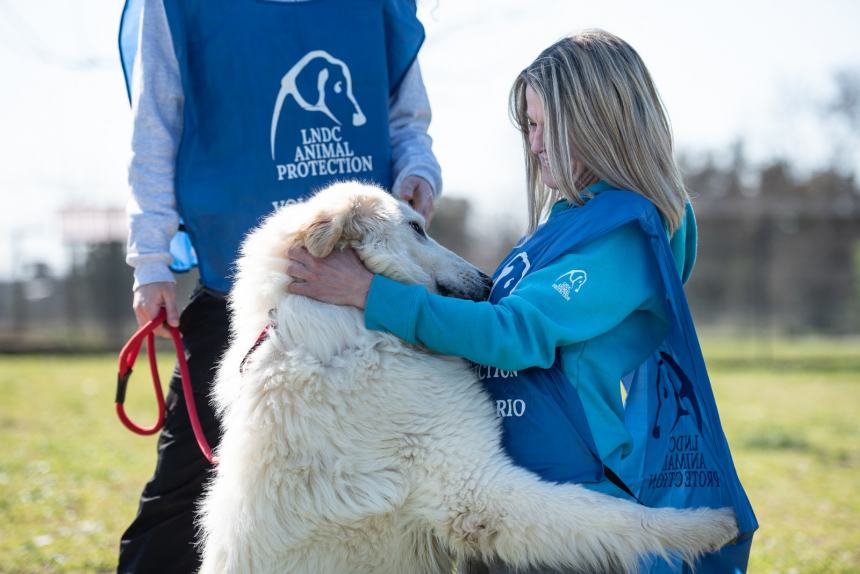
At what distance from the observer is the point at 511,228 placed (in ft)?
72.0

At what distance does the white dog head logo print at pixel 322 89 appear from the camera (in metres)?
3.33

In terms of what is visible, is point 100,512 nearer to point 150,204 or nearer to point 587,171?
point 150,204

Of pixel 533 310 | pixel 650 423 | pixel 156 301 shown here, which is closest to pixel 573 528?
pixel 650 423

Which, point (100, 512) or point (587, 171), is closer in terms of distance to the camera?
point (587, 171)

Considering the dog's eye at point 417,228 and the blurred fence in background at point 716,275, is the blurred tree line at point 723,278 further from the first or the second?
the dog's eye at point 417,228

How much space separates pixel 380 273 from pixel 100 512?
4.52 meters

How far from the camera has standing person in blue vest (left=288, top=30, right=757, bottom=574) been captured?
246 cm

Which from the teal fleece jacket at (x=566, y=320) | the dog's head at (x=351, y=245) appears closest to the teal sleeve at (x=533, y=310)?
the teal fleece jacket at (x=566, y=320)

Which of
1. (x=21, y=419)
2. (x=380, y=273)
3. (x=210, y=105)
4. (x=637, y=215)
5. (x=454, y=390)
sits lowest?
(x=21, y=419)

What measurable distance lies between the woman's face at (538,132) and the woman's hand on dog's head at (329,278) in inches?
29.2

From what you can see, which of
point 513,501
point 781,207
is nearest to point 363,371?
point 513,501

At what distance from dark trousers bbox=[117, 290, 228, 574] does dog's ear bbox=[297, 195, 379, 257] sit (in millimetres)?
871

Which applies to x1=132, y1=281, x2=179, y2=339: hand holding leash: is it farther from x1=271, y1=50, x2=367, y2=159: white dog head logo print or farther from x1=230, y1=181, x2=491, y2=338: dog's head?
x1=271, y1=50, x2=367, y2=159: white dog head logo print

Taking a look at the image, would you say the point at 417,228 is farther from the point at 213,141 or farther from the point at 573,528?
the point at 573,528
